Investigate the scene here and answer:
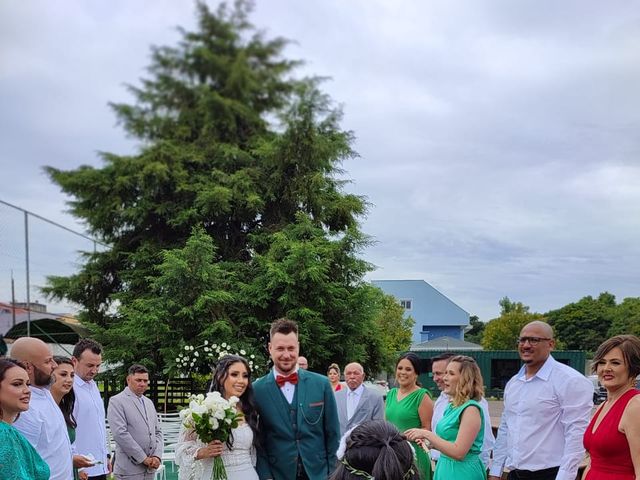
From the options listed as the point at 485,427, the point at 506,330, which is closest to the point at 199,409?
the point at 485,427

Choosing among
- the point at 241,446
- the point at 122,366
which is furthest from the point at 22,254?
the point at 241,446

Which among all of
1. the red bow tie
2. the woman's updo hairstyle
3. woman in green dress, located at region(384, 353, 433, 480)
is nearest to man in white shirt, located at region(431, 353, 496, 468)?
woman in green dress, located at region(384, 353, 433, 480)

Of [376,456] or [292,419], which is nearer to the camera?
[376,456]

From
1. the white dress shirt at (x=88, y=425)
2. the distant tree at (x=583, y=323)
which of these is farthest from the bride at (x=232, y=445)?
the distant tree at (x=583, y=323)

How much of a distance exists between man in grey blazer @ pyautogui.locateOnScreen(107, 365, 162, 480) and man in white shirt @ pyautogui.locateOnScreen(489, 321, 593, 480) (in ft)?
11.8

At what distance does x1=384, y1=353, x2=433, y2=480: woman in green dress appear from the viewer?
5793mm

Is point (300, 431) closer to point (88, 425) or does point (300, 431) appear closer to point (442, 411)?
point (442, 411)

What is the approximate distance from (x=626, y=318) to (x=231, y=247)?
50.4 meters

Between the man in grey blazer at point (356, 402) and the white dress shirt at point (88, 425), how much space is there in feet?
7.93

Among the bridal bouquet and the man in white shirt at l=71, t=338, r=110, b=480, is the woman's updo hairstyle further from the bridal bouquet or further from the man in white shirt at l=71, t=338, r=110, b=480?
the man in white shirt at l=71, t=338, r=110, b=480

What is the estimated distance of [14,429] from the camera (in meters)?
3.39

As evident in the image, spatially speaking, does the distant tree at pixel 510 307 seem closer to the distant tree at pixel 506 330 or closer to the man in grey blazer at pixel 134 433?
the distant tree at pixel 506 330

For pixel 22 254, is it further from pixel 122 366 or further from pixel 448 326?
pixel 448 326

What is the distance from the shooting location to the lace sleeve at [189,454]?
Answer: 439 centimetres
